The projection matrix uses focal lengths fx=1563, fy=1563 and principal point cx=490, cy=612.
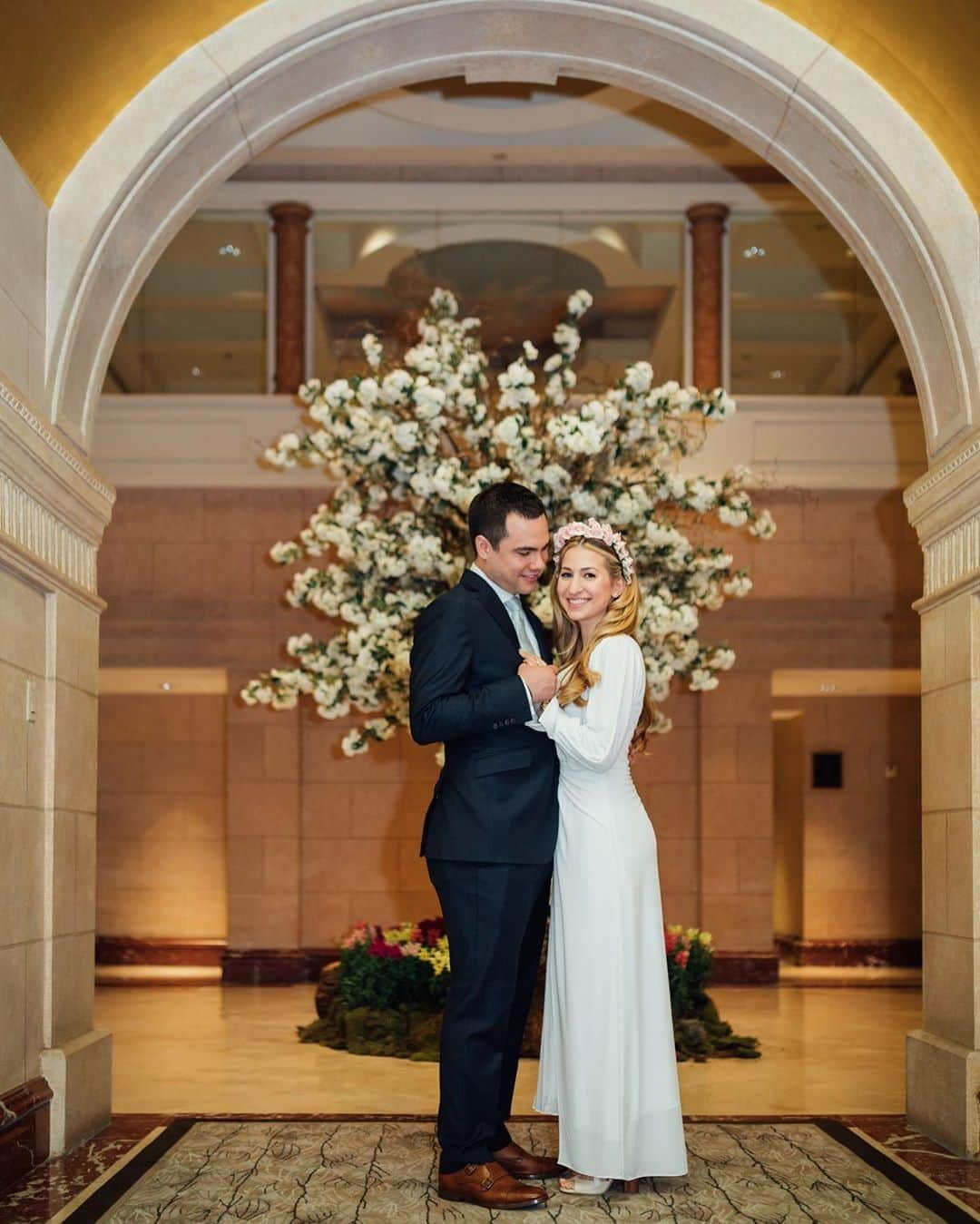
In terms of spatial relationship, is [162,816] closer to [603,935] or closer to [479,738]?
[479,738]

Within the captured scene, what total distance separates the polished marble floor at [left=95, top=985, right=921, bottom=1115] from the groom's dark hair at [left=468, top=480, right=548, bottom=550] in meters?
2.87

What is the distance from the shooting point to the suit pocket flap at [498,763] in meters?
4.50

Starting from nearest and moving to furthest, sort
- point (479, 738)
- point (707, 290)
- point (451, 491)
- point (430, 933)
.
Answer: point (479, 738) < point (451, 491) < point (430, 933) < point (707, 290)

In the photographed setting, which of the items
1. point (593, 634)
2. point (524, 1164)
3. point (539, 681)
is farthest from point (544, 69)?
point (524, 1164)

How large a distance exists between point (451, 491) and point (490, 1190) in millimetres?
3659

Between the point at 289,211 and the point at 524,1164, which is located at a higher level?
the point at 289,211

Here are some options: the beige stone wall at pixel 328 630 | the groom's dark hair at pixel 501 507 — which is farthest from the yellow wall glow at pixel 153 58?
the beige stone wall at pixel 328 630

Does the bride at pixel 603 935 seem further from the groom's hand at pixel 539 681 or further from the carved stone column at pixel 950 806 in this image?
the carved stone column at pixel 950 806

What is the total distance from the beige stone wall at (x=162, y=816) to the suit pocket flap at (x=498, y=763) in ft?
33.2

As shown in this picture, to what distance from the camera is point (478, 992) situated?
174 inches

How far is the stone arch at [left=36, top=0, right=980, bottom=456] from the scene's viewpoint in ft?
17.8

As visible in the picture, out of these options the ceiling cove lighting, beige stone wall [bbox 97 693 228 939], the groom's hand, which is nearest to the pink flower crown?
the groom's hand

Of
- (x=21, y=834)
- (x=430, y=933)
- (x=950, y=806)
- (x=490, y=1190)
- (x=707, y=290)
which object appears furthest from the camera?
(x=707, y=290)

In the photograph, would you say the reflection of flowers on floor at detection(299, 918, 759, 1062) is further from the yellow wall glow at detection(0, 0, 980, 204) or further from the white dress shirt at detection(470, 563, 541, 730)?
the yellow wall glow at detection(0, 0, 980, 204)
